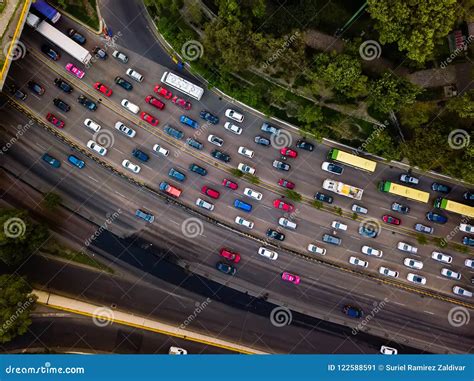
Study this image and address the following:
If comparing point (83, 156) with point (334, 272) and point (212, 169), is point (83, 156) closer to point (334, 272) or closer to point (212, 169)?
point (212, 169)

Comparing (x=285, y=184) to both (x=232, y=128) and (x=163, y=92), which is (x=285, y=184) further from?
(x=163, y=92)

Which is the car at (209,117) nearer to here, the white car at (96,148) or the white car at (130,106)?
the white car at (130,106)

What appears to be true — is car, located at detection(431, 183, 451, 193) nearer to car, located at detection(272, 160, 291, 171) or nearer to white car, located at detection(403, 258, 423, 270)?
white car, located at detection(403, 258, 423, 270)

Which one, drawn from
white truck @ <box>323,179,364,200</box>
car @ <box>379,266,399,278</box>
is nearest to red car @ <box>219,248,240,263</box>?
white truck @ <box>323,179,364,200</box>

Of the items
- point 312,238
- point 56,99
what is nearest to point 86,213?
point 56,99

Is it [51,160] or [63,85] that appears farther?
[63,85]

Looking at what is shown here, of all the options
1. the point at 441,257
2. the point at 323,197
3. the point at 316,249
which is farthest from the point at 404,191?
the point at 316,249
